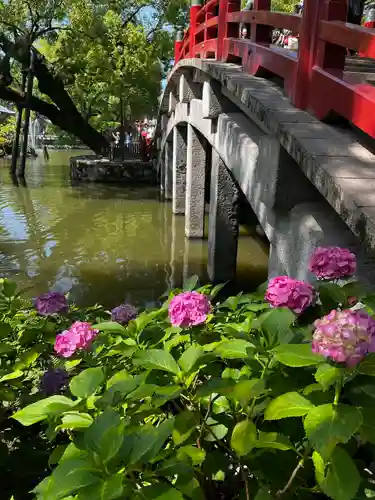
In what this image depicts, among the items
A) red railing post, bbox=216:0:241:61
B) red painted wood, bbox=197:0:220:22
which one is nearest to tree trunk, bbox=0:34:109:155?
red painted wood, bbox=197:0:220:22

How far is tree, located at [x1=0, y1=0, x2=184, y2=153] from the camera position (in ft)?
55.8

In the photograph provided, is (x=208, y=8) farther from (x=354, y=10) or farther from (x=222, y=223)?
(x=222, y=223)

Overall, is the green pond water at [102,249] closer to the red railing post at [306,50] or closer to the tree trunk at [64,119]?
the red railing post at [306,50]

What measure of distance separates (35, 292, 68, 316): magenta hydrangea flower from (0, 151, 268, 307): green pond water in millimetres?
3174

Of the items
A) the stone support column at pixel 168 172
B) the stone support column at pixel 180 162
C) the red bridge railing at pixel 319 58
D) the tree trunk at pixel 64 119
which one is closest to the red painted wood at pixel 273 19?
the red bridge railing at pixel 319 58

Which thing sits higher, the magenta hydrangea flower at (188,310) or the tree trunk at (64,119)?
the magenta hydrangea flower at (188,310)

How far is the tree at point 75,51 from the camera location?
1700 centimetres

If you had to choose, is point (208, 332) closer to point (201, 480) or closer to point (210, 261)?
point (201, 480)

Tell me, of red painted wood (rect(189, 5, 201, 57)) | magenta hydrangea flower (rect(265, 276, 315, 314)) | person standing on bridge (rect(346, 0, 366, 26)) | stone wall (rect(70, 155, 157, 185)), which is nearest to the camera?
magenta hydrangea flower (rect(265, 276, 315, 314))

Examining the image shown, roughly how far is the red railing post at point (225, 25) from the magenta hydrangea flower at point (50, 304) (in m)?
4.24

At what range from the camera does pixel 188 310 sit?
146 centimetres

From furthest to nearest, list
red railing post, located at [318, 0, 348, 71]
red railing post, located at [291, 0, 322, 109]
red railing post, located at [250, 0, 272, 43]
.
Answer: red railing post, located at [250, 0, 272, 43], red railing post, located at [291, 0, 322, 109], red railing post, located at [318, 0, 348, 71]

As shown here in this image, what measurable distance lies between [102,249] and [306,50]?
6.37 m

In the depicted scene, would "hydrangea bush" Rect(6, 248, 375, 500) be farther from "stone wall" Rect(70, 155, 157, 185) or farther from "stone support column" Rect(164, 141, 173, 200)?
"stone wall" Rect(70, 155, 157, 185)
